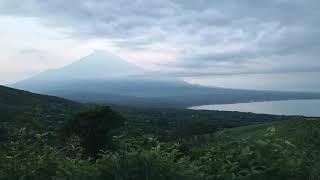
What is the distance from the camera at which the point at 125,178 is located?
230 inches

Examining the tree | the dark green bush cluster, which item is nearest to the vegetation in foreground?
the dark green bush cluster

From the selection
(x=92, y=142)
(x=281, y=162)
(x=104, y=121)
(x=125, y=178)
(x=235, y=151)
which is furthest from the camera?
(x=104, y=121)

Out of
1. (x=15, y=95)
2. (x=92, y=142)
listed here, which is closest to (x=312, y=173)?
(x=92, y=142)

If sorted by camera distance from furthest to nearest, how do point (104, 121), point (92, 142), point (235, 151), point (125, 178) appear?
1. point (104, 121)
2. point (92, 142)
3. point (235, 151)
4. point (125, 178)

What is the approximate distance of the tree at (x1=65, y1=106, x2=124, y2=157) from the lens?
1110 inches

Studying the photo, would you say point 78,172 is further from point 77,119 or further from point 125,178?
point 77,119

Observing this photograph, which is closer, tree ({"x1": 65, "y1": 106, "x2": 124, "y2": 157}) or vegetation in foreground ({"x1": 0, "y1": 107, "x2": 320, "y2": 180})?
vegetation in foreground ({"x1": 0, "y1": 107, "x2": 320, "y2": 180})

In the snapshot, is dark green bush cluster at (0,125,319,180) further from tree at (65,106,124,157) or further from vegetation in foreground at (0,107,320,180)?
tree at (65,106,124,157)

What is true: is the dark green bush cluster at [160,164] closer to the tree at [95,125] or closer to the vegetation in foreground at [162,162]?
the vegetation in foreground at [162,162]

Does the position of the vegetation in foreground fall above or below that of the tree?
above

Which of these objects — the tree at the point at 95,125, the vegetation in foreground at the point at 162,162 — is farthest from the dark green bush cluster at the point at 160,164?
the tree at the point at 95,125

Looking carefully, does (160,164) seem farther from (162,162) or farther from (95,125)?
(95,125)

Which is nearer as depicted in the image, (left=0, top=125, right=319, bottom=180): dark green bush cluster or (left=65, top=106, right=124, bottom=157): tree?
(left=0, top=125, right=319, bottom=180): dark green bush cluster

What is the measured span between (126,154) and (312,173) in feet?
7.70
